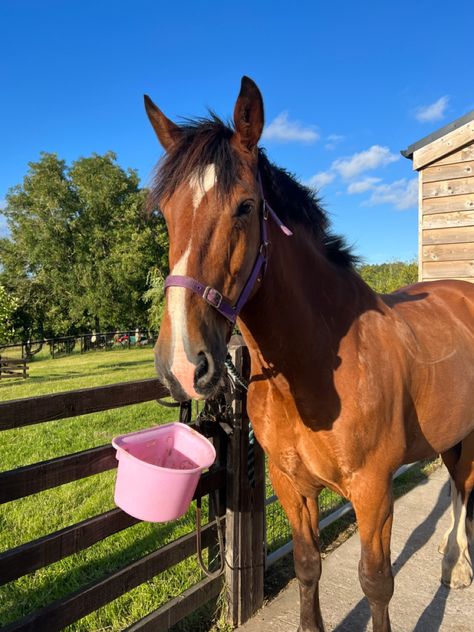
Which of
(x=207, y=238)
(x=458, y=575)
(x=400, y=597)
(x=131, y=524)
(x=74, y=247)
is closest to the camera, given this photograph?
(x=207, y=238)

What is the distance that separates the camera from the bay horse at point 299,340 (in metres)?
1.41

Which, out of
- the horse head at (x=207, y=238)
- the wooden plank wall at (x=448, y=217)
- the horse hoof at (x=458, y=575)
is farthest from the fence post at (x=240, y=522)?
the wooden plank wall at (x=448, y=217)

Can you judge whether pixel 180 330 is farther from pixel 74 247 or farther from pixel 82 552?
pixel 74 247

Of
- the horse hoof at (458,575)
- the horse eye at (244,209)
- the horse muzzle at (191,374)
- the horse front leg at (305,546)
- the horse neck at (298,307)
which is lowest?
the horse hoof at (458,575)

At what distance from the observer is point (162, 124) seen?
72.1 inches

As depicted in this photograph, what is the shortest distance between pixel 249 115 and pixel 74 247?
33.1 meters

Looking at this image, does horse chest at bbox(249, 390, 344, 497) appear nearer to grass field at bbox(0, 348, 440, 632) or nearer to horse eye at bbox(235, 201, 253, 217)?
horse eye at bbox(235, 201, 253, 217)

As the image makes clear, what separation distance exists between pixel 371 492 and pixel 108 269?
101ft

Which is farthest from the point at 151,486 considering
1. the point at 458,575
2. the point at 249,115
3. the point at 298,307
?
the point at 458,575

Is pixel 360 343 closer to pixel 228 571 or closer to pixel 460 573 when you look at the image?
pixel 228 571

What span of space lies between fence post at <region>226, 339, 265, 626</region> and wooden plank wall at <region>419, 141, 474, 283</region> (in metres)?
3.86

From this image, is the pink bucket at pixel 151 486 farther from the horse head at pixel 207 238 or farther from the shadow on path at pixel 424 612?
the shadow on path at pixel 424 612

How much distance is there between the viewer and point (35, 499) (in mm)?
4207

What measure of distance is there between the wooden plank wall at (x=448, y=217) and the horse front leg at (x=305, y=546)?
401 centimetres
